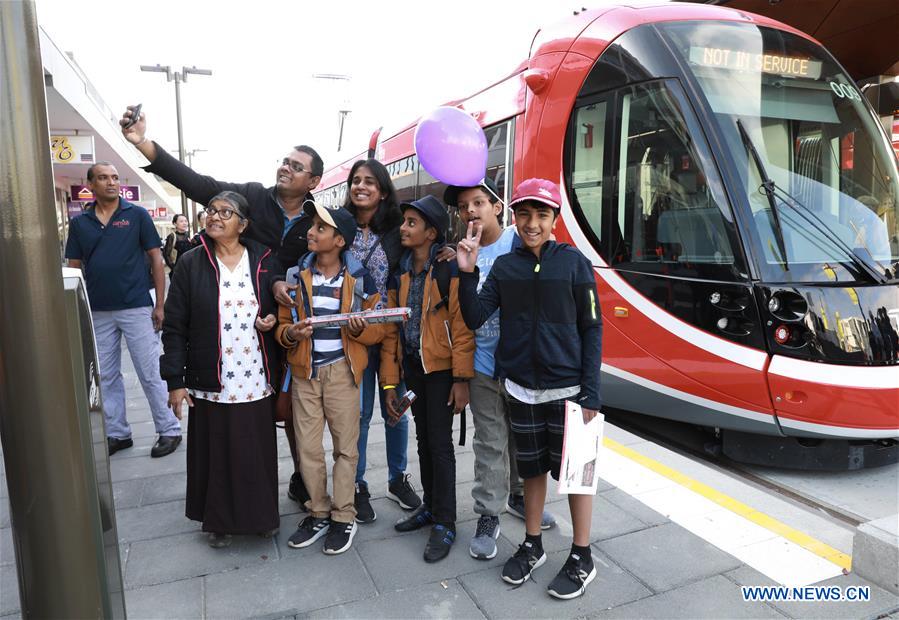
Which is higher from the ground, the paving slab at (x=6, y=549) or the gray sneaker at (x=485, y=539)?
the gray sneaker at (x=485, y=539)

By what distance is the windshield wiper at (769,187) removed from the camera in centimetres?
412

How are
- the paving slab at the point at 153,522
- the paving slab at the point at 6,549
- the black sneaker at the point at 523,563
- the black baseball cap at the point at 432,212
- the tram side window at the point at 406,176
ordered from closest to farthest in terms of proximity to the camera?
the black sneaker at the point at 523,563 → the paving slab at the point at 6,549 → the black baseball cap at the point at 432,212 → the paving slab at the point at 153,522 → the tram side window at the point at 406,176

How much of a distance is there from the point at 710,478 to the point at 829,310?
1268 millimetres

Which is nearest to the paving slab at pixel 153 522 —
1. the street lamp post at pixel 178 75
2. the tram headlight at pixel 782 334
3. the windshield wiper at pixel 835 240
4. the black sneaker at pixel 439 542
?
the black sneaker at pixel 439 542

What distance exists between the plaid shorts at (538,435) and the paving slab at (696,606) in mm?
596

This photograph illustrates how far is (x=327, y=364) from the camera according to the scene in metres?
3.13

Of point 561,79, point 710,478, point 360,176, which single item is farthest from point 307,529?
point 561,79

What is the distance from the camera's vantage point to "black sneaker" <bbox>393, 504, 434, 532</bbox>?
3248 millimetres

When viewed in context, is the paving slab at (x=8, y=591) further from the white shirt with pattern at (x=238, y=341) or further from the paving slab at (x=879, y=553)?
the paving slab at (x=879, y=553)

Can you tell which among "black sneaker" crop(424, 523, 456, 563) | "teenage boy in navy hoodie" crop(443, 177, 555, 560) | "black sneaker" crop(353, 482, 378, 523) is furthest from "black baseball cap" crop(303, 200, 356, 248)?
"black sneaker" crop(424, 523, 456, 563)

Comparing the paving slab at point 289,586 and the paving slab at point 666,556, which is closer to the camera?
the paving slab at point 289,586

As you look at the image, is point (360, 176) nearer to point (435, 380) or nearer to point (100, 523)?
point (435, 380)

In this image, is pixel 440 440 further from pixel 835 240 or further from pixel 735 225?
pixel 835 240

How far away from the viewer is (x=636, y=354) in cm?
471
